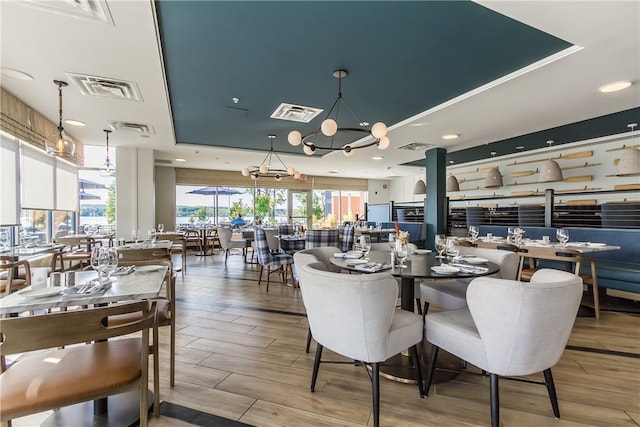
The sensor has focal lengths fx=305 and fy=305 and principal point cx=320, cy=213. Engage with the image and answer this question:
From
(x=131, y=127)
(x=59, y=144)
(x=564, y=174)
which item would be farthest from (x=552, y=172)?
(x=59, y=144)

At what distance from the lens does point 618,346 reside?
2.71 m

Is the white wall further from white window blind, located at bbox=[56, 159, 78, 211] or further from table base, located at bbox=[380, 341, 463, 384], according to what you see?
white window blind, located at bbox=[56, 159, 78, 211]

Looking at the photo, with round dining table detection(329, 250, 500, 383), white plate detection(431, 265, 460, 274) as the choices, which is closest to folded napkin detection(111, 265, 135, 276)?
round dining table detection(329, 250, 500, 383)

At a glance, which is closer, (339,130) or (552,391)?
(552,391)

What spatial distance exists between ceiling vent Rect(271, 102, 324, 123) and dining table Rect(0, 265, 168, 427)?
120 inches

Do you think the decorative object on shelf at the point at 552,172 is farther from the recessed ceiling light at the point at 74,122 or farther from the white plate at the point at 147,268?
the recessed ceiling light at the point at 74,122

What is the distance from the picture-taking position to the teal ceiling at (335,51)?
7.55 feet

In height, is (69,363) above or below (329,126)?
below

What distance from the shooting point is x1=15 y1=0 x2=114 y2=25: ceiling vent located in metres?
2.12

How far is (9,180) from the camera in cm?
420

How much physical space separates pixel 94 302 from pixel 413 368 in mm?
2100

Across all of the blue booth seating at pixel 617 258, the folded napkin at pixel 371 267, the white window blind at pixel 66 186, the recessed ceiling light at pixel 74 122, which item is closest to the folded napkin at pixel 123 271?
the folded napkin at pixel 371 267

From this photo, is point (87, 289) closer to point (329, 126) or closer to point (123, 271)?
point (123, 271)

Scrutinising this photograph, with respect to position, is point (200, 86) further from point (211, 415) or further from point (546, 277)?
point (546, 277)
